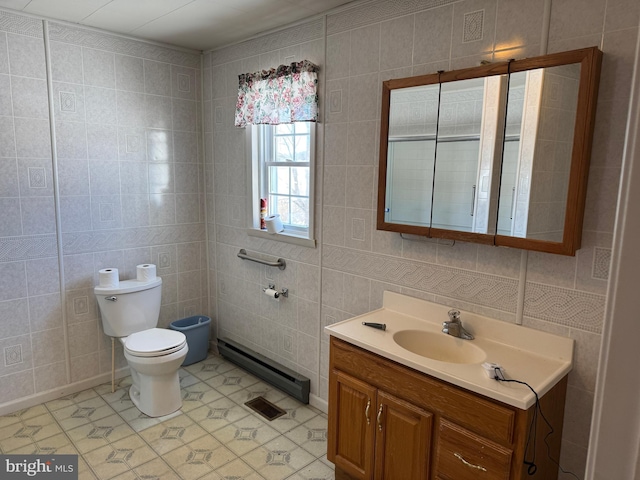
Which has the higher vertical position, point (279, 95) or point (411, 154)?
point (279, 95)

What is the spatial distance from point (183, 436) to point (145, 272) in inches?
46.7

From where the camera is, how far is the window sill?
9.25 ft

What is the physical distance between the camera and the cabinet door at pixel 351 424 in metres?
1.99

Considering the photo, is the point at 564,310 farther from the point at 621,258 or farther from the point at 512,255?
the point at 621,258

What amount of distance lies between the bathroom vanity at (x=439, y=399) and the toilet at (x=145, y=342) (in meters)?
1.18

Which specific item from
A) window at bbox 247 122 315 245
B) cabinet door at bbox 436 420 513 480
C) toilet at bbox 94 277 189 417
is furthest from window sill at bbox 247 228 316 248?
cabinet door at bbox 436 420 513 480

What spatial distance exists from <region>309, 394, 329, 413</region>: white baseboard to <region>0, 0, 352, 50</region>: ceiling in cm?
240

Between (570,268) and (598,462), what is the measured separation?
1.50m

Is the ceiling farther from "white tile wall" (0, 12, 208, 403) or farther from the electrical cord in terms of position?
the electrical cord

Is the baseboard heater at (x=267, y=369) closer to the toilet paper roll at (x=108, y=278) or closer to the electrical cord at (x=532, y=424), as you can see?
the toilet paper roll at (x=108, y=278)

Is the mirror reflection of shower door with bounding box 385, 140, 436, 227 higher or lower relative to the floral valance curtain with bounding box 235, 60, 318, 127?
lower

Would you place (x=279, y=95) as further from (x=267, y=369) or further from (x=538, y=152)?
(x=267, y=369)

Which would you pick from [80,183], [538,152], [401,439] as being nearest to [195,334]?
[80,183]

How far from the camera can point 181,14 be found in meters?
2.62
